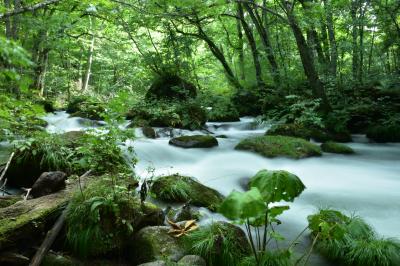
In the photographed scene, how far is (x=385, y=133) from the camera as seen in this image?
10500 mm

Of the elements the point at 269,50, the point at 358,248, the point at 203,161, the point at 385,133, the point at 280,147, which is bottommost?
the point at 203,161

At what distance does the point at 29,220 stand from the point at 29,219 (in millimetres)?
20

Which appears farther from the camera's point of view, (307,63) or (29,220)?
(307,63)

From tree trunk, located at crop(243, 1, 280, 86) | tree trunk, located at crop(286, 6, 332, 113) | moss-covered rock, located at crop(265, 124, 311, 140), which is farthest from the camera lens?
tree trunk, located at crop(243, 1, 280, 86)

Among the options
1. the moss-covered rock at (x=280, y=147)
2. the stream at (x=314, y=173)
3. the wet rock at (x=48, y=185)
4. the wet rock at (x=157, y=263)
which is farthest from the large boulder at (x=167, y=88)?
the wet rock at (x=157, y=263)

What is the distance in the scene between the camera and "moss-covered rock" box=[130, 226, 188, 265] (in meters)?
3.44

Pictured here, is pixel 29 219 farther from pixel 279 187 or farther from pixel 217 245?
pixel 279 187

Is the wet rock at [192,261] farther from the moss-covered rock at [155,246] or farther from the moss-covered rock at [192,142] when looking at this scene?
the moss-covered rock at [192,142]

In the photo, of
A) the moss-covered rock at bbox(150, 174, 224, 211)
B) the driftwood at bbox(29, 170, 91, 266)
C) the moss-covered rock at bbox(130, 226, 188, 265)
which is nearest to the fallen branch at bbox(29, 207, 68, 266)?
the driftwood at bbox(29, 170, 91, 266)

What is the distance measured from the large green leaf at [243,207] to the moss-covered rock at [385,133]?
9657 millimetres

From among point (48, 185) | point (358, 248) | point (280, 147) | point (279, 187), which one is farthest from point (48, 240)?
point (280, 147)

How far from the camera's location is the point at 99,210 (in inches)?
143

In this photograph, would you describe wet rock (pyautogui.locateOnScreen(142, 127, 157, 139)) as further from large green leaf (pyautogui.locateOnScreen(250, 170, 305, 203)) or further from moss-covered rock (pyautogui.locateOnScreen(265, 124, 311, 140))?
large green leaf (pyautogui.locateOnScreen(250, 170, 305, 203))

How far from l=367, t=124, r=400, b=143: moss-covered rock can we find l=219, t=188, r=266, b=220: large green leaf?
31.7 ft
